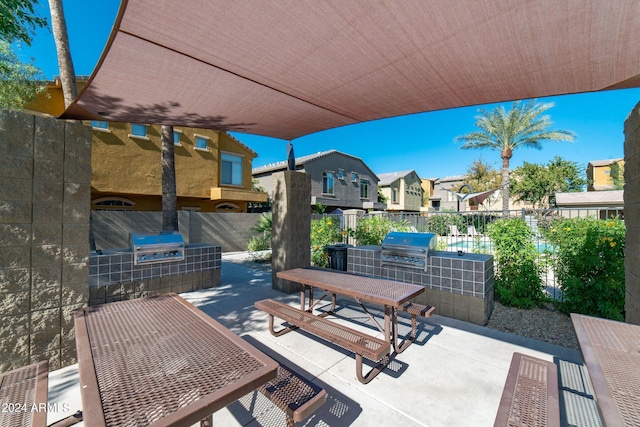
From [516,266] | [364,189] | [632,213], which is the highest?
[364,189]

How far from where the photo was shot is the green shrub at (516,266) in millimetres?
4535

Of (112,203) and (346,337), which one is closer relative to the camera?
(346,337)

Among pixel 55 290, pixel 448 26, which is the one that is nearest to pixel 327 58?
pixel 448 26

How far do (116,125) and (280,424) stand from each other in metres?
14.5

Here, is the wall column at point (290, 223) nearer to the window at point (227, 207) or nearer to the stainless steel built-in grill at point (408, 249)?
the stainless steel built-in grill at point (408, 249)

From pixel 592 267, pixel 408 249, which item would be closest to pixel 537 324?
pixel 592 267

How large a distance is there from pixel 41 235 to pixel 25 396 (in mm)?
1590

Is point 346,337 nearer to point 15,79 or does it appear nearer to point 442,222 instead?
point 442,222

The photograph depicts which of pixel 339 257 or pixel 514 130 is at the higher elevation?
pixel 514 130

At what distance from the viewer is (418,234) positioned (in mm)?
4699

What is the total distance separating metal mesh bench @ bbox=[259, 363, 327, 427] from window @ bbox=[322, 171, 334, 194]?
21.9 m

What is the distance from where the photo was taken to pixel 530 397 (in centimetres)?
180

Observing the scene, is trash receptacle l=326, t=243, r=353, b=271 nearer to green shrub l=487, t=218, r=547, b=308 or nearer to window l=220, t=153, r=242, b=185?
green shrub l=487, t=218, r=547, b=308

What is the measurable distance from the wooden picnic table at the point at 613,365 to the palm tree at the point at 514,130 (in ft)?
66.7
